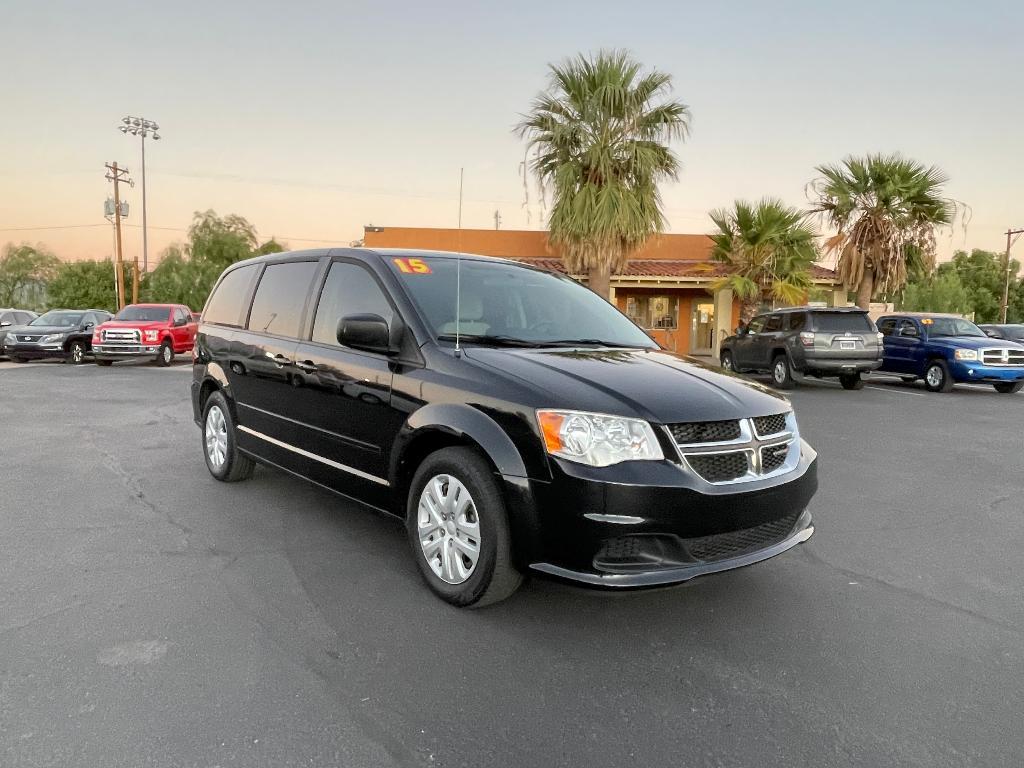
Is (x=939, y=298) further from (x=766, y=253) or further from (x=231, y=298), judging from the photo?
(x=231, y=298)

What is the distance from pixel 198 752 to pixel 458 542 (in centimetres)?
138

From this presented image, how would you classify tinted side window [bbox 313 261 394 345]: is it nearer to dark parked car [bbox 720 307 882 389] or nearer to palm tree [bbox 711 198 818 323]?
dark parked car [bbox 720 307 882 389]

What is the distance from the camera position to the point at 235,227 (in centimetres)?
5084

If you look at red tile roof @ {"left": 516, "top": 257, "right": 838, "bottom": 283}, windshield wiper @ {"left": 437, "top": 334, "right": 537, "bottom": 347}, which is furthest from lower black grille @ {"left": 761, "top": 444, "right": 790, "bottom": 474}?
red tile roof @ {"left": 516, "top": 257, "right": 838, "bottom": 283}

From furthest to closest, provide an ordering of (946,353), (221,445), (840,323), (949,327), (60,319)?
(60,319)
(949,327)
(946,353)
(840,323)
(221,445)

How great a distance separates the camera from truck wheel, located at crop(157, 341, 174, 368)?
19.3 metres

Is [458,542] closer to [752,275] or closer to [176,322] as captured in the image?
[752,275]

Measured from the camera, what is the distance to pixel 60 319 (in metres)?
20.7

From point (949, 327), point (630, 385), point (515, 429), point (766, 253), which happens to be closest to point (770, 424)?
point (630, 385)

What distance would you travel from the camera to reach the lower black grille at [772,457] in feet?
10.8

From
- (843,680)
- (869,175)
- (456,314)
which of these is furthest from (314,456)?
(869,175)

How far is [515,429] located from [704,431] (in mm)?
813

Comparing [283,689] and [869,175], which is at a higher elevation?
[869,175]

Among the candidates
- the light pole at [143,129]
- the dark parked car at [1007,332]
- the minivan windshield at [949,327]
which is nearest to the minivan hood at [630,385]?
the minivan windshield at [949,327]
